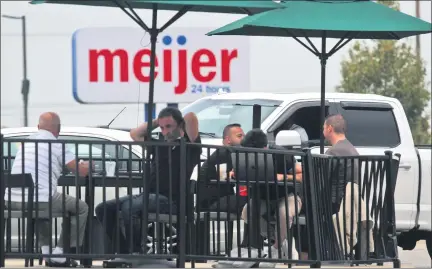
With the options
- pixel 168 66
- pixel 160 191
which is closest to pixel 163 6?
pixel 160 191

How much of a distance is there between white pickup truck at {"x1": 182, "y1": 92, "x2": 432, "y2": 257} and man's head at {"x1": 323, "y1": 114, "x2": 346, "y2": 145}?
204 cm

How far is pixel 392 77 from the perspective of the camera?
43719mm

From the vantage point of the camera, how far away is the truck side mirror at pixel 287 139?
12.9m

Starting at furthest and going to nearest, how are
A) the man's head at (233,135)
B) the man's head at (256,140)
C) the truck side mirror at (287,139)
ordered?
the truck side mirror at (287,139), the man's head at (233,135), the man's head at (256,140)

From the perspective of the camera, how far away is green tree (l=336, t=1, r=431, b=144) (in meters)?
43.1

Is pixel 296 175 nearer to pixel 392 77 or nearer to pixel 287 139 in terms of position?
pixel 287 139

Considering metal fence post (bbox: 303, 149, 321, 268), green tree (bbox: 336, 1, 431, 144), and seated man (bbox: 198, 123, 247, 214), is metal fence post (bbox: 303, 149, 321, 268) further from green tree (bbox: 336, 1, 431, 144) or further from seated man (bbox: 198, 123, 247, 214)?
green tree (bbox: 336, 1, 431, 144)

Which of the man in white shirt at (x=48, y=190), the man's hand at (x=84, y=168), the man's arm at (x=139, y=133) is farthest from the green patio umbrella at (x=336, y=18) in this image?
the man in white shirt at (x=48, y=190)

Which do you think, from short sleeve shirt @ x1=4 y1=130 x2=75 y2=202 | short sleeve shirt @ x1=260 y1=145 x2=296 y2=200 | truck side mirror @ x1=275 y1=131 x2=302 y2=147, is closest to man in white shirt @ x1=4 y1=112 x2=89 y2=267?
short sleeve shirt @ x1=4 y1=130 x2=75 y2=202

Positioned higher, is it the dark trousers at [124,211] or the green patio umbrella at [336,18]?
the green patio umbrella at [336,18]

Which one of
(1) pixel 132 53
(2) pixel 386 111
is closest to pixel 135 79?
(1) pixel 132 53

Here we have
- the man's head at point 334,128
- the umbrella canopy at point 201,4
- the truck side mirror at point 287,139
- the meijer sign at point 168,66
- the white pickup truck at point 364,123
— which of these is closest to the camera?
the umbrella canopy at point 201,4

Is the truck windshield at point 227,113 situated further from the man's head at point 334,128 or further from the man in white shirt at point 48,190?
the man in white shirt at point 48,190

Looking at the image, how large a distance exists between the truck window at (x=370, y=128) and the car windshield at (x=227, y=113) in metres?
0.96
